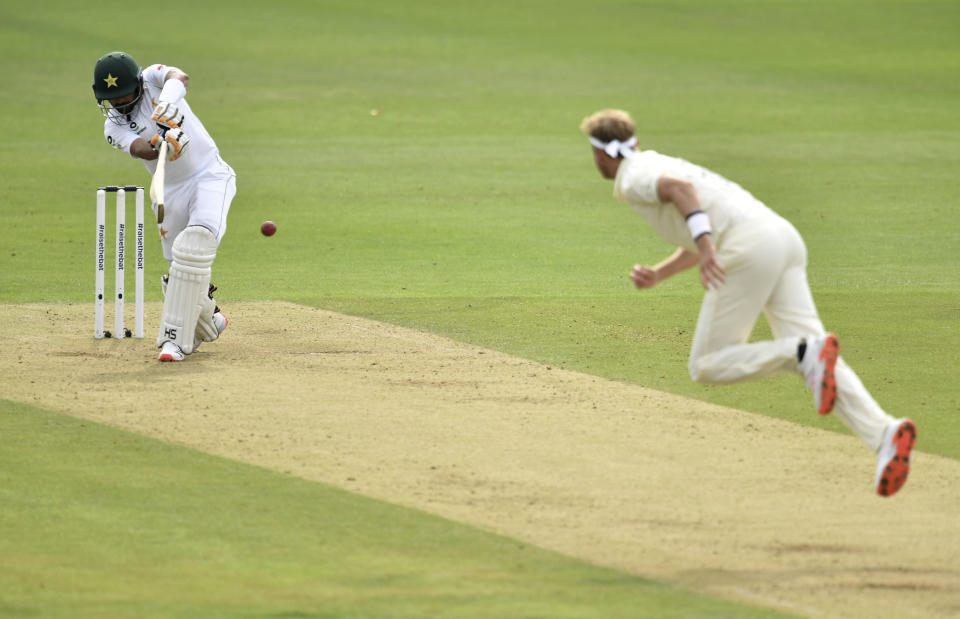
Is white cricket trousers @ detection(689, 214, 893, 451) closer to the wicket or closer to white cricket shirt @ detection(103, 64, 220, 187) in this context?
white cricket shirt @ detection(103, 64, 220, 187)

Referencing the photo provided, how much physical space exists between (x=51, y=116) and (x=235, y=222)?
11.8 metres

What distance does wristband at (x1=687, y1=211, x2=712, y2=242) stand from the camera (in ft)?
24.9

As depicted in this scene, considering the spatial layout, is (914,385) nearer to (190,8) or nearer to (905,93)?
(905,93)

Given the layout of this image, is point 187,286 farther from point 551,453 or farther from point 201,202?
point 551,453

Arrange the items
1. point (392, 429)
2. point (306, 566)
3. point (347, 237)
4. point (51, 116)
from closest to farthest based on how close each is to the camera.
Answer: point (306, 566)
point (392, 429)
point (347, 237)
point (51, 116)

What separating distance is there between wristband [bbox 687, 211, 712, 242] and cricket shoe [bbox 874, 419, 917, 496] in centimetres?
129

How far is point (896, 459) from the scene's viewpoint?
725 centimetres

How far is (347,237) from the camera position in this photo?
19.1m


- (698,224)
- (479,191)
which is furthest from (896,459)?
(479,191)

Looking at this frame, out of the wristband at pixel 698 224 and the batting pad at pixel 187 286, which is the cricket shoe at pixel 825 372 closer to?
the wristband at pixel 698 224

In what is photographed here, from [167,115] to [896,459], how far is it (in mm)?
6421

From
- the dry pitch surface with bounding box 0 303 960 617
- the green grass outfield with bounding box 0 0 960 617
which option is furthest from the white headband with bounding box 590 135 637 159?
the green grass outfield with bounding box 0 0 960 617

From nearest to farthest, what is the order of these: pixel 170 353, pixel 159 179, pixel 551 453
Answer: pixel 551 453 < pixel 159 179 < pixel 170 353

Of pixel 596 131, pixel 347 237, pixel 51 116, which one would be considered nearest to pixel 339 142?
pixel 51 116
